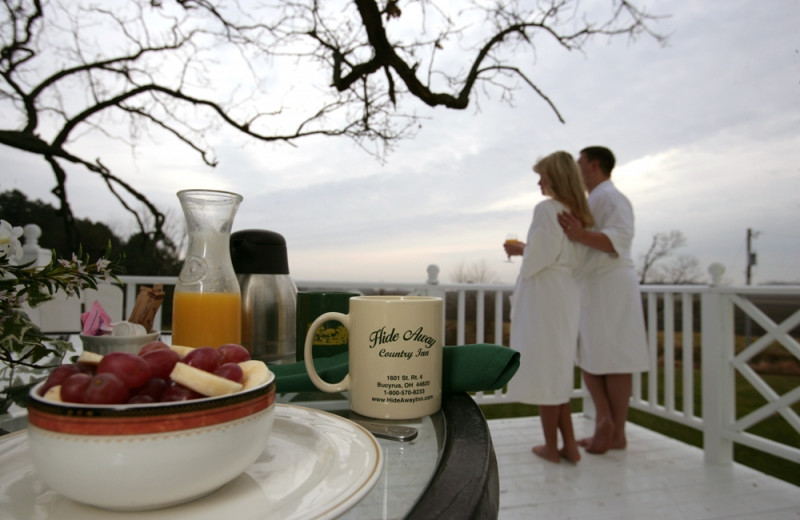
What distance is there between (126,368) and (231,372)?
76 mm

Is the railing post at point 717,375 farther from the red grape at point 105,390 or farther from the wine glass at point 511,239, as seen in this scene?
the red grape at point 105,390

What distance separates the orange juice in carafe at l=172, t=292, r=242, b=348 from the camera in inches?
34.1

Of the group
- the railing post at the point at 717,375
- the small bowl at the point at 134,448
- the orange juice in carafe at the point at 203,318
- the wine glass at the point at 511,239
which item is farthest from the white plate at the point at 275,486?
the railing post at the point at 717,375

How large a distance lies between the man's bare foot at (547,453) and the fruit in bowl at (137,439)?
2.74 metres

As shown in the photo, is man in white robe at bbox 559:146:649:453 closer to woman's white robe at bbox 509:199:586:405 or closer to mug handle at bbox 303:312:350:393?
woman's white robe at bbox 509:199:586:405

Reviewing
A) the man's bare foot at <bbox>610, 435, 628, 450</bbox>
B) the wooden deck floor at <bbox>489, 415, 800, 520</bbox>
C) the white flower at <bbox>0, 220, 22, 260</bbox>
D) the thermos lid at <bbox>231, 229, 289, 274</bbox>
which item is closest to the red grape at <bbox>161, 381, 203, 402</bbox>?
the white flower at <bbox>0, 220, 22, 260</bbox>

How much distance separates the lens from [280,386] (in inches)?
27.3

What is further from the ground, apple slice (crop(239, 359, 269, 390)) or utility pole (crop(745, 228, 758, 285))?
utility pole (crop(745, 228, 758, 285))

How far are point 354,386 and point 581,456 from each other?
8.58ft

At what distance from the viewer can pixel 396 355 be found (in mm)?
586

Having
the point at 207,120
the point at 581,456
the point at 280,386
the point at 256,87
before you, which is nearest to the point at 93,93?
the point at 207,120

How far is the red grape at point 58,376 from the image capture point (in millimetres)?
314

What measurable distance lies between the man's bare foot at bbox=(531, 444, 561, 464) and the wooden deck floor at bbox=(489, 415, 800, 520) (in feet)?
0.13

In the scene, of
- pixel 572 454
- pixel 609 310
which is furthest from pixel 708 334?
pixel 572 454
